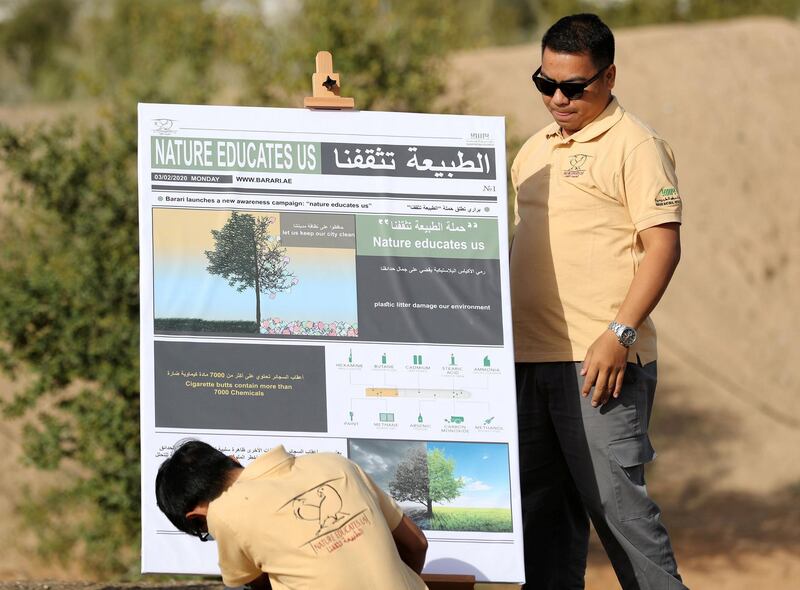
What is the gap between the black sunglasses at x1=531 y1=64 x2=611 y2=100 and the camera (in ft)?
12.6

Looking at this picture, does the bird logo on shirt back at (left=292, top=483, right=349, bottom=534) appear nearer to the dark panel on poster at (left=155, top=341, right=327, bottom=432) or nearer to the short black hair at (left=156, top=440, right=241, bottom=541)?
the short black hair at (left=156, top=440, right=241, bottom=541)

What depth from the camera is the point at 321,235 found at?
12.9 ft

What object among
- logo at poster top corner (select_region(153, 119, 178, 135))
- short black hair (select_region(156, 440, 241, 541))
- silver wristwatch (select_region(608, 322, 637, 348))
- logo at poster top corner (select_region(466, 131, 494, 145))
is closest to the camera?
short black hair (select_region(156, 440, 241, 541))

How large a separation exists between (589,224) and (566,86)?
0.44 metres

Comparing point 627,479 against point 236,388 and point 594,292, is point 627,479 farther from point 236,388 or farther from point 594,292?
point 236,388

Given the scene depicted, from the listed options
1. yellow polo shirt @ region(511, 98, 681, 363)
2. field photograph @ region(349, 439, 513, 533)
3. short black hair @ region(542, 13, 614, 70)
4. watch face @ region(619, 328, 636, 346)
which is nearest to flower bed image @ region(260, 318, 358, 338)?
field photograph @ region(349, 439, 513, 533)

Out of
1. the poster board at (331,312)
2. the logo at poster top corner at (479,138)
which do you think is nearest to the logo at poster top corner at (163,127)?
the poster board at (331,312)

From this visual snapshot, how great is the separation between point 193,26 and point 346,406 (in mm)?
10782

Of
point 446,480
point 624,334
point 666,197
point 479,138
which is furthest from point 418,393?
point 666,197

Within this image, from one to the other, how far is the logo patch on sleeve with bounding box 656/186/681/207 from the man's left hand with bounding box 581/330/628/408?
0.42 m

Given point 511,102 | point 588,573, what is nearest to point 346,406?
point 588,573

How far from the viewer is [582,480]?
388 centimetres

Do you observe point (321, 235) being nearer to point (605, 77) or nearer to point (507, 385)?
point (507, 385)

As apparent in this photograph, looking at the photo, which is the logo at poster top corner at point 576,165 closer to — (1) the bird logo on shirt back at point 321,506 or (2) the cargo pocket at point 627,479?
(2) the cargo pocket at point 627,479
